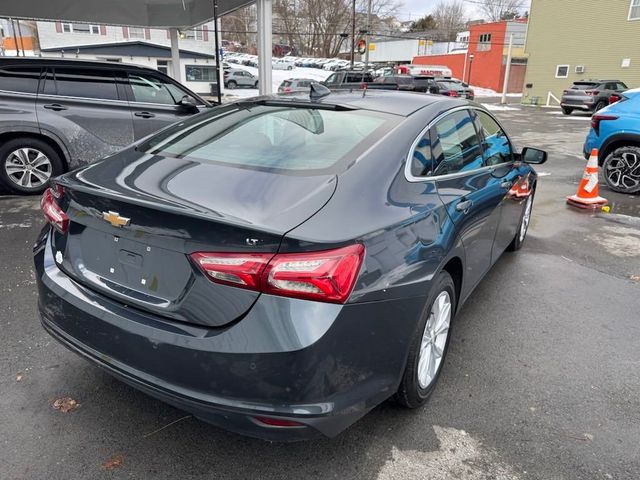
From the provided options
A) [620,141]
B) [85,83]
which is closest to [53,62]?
[85,83]

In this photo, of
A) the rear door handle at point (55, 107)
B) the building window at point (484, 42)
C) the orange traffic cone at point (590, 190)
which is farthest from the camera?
the building window at point (484, 42)

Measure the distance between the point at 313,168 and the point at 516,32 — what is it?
51.9 meters

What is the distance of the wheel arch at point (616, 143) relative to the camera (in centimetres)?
743

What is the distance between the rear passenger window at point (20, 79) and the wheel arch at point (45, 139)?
54cm

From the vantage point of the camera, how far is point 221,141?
271cm

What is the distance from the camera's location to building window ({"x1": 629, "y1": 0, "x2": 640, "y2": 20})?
2741cm

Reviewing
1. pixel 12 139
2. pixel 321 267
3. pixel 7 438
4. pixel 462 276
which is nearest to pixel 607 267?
pixel 462 276

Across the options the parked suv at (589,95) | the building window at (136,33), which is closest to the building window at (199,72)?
the building window at (136,33)

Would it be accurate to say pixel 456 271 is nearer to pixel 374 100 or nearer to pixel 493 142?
pixel 374 100

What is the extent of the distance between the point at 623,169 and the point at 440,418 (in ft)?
22.7

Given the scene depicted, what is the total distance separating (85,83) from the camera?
6.47 m

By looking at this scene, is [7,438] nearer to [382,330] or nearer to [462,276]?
[382,330]

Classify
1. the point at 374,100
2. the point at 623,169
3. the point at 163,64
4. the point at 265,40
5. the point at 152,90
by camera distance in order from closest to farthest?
the point at 374,100 → the point at 152,90 → the point at 623,169 → the point at 265,40 → the point at 163,64

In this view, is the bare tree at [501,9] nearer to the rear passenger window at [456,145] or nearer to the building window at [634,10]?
the building window at [634,10]
